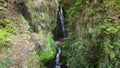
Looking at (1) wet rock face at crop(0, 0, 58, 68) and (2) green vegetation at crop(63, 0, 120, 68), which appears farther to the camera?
(2) green vegetation at crop(63, 0, 120, 68)

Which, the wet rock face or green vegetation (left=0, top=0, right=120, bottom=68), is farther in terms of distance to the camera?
green vegetation (left=0, top=0, right=120, bottom=68)

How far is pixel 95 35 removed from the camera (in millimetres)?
7539

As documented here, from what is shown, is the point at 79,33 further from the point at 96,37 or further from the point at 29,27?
the point at 29,27

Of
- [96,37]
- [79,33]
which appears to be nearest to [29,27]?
[79,33]

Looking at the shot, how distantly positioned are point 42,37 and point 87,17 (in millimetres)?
2260

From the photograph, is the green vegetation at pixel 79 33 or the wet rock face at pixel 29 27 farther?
the green vegetation at pixel 79 33

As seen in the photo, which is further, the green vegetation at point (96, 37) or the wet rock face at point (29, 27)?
the green vegetation at point (96, 37)

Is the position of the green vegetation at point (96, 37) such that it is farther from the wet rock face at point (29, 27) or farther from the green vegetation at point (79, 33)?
the wet rock face at point (29, 27)

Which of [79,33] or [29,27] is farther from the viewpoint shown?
[29,27]

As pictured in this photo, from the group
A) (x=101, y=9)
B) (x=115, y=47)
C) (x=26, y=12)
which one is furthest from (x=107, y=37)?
(x=26, y=12)

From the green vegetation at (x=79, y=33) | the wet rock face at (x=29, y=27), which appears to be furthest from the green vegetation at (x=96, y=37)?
the wet rock face at (x=29, y=27)

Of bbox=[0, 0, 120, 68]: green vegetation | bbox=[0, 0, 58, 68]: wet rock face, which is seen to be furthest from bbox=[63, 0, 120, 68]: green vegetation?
bbox=[0, 0, 58, 68]: wet rock face

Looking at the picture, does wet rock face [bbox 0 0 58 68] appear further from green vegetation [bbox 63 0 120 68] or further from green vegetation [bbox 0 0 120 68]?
green vegetation [bbox 63 0 120 68]

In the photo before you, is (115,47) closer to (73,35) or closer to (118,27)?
(118,27)
